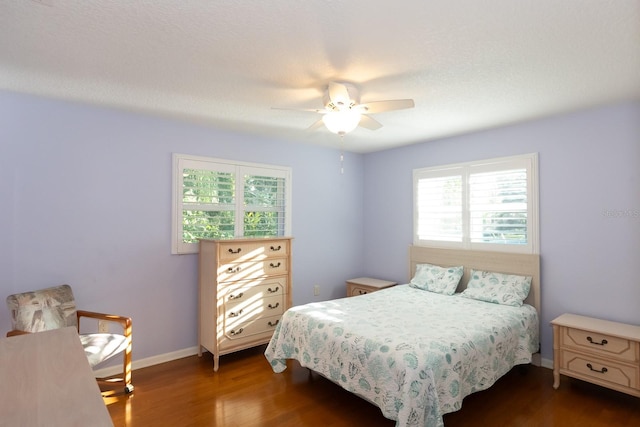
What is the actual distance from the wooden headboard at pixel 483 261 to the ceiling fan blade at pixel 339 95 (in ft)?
8.23

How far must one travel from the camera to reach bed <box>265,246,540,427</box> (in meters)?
2.21

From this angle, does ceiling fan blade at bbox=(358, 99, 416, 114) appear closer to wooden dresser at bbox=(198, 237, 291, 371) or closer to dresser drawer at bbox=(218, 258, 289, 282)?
wooden dresser at bbox=(198, 237, 291, 371)

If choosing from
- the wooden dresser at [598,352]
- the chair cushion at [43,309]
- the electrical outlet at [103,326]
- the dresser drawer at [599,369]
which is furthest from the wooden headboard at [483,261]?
the chair cushion at [43,309]

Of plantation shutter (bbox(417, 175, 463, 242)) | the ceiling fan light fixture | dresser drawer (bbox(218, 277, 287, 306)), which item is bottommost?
dresser drawer (bbox(218, 277, 287, 306))

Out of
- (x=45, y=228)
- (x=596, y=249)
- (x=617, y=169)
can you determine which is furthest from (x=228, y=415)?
(x=617, y=169)

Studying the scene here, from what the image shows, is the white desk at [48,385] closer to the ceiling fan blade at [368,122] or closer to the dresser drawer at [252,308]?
the dresser drawer at [252,308]

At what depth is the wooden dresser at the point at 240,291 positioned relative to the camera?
A: 3.49m

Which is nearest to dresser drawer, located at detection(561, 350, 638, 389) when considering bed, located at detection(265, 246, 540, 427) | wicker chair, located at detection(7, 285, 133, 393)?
bed, located at detection(265, 246, 540, 427)

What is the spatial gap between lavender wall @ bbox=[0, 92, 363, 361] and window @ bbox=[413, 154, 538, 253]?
86.4 inches

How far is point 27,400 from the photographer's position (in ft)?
3.16

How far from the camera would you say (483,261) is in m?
3.94

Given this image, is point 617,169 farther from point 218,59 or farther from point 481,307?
point 218,59

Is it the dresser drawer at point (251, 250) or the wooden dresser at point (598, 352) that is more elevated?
the dresser drawer at point (251, 250)

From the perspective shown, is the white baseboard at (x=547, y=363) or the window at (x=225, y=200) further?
the window at (x=225, y=200)
